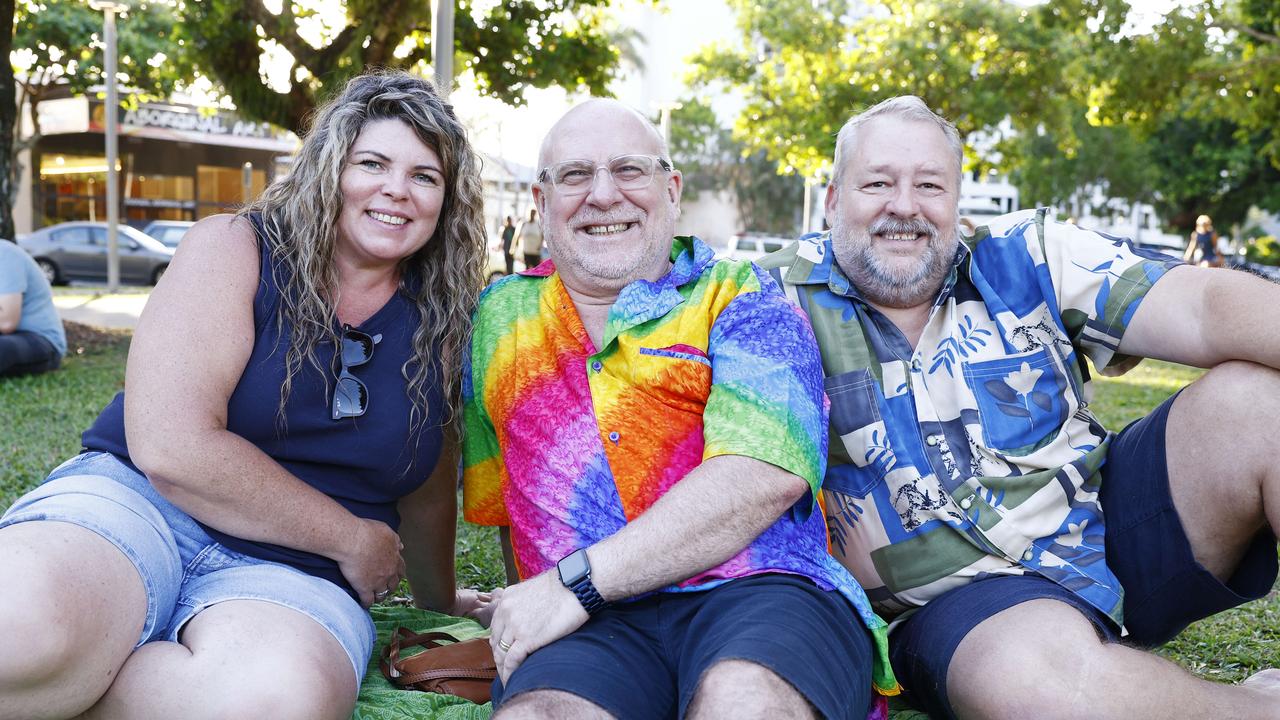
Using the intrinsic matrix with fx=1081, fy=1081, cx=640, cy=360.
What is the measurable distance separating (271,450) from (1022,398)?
1992 millimetres

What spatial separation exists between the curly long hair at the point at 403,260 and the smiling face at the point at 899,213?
1.09 meters

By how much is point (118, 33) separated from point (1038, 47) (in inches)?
765

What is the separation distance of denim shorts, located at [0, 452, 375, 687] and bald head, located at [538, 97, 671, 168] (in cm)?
128

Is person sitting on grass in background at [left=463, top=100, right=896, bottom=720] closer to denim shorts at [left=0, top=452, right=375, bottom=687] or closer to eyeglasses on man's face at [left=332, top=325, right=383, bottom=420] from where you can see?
eyeglasses on man's face at [left=332, top=325, right=383, bottom=420]

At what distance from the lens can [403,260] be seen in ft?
10.0

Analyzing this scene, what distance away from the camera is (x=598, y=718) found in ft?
7.06

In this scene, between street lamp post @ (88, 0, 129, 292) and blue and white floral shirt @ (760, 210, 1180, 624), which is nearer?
blue and white floral shirt @ (760, 210, 1180, 624)

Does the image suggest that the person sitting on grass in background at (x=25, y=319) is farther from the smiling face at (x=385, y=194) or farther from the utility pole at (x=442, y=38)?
the smiling face at (x=385, y=194)

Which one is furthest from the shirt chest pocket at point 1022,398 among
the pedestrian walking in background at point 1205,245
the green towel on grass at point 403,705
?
the pedestrian walking in background at point 1205,245

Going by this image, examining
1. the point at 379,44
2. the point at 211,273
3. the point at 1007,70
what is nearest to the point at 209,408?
the point at 211,273

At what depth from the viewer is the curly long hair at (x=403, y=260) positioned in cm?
277

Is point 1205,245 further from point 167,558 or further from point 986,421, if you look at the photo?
point 167,558

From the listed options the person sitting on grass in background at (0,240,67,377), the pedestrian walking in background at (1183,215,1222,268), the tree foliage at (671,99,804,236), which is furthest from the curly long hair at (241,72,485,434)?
the tree foliage at (671,99,804,236)

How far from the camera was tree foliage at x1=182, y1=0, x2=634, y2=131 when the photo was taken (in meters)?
11.9
